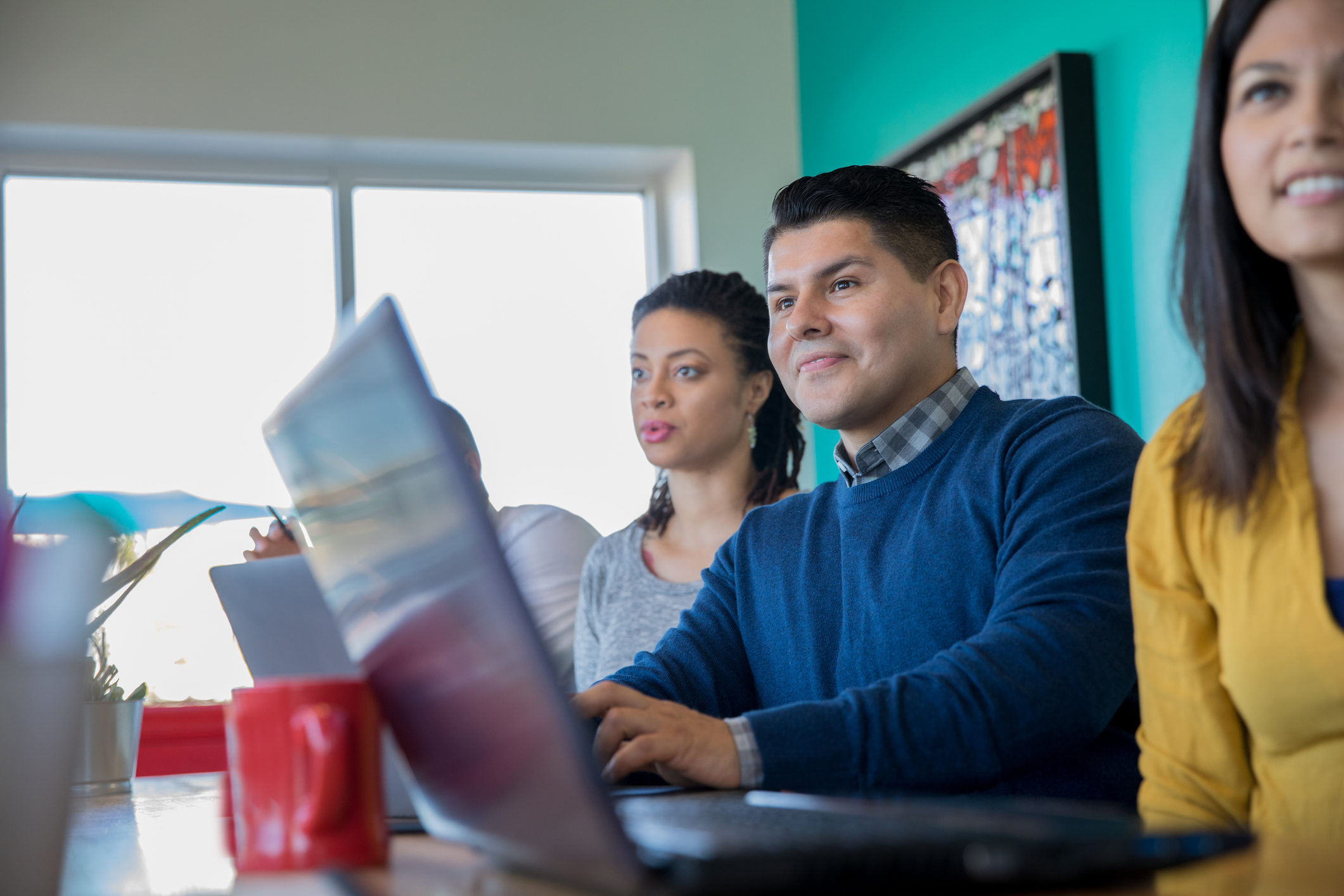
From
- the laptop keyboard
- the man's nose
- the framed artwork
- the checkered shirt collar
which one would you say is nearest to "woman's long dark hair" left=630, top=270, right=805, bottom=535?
the framed artwork

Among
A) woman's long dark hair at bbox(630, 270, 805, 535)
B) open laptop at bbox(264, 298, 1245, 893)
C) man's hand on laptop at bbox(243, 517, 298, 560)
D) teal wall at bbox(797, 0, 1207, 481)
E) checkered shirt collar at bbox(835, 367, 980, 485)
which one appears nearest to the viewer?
open laptop at bbox(264, 298, 1245, 893)

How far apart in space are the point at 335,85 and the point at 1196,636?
3.50 m

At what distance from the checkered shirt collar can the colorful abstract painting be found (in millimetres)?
1292

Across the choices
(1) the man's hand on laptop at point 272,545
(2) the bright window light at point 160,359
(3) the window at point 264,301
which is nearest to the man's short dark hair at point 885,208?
(1) the man's hand on laptop at point 272,545

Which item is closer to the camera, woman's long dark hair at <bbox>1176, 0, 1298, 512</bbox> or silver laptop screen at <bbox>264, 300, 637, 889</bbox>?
silver laptop screen at <bbox>264, 300, 637, 889</bbox>

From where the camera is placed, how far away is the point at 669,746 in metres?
0.98

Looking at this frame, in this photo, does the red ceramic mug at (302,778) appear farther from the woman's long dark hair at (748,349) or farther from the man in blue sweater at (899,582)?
the woman's long dark hair at (748,349)

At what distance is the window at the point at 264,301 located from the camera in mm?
3850

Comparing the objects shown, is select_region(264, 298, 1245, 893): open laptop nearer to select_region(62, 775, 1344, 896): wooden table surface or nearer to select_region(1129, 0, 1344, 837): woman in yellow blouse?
select_region(62, 775, 1344, 896): wooden table surface

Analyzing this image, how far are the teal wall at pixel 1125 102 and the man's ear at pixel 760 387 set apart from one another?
716 mm

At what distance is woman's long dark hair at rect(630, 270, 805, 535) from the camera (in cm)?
254

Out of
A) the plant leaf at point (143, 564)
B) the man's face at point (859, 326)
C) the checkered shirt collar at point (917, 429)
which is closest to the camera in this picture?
the plant leaf at point (143, 564)

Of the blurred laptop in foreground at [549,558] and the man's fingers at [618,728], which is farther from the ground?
the blurred laptop in foreground at [549,558]

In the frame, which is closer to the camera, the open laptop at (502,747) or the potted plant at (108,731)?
the open laptop at (502,747)
